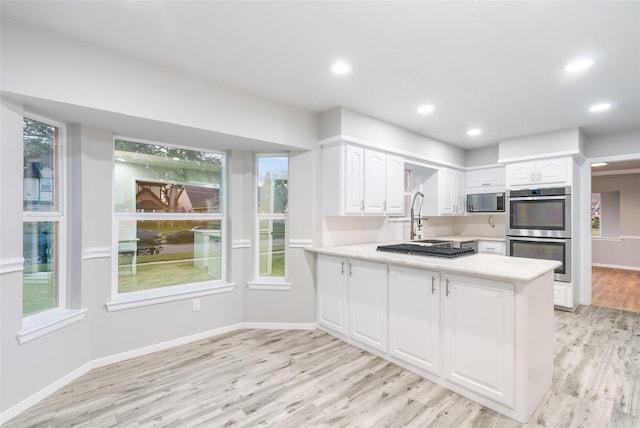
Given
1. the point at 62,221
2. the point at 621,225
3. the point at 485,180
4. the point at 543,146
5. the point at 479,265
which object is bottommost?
the point at 479,265

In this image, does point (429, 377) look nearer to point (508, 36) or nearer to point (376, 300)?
point (376, 300)

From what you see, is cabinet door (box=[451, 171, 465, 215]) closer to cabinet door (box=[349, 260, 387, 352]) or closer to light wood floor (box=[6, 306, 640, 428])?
light wood floor (box=[6, 306, 640, 428])

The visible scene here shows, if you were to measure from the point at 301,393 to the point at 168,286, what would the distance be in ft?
6.20

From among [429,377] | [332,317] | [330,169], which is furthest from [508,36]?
[332,317]

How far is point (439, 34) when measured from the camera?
80.7 inches

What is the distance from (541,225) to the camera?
440cm

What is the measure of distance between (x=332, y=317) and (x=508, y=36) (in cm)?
292

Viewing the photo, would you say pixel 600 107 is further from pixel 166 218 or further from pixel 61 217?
pixel 61 217

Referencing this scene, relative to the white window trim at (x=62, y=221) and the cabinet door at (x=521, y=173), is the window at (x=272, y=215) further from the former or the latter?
the cabinet door at (x=521, y=173)

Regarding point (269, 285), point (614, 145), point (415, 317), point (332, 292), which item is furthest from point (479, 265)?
point (614, 145)

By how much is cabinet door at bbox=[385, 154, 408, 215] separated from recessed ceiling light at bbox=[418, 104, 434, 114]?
68 centimetres

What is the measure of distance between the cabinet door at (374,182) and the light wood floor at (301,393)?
1.64m

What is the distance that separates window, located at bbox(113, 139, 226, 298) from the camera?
300 centimetres

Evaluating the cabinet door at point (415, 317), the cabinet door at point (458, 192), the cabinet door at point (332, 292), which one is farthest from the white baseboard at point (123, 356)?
the cabinet door at point (458, 192)
